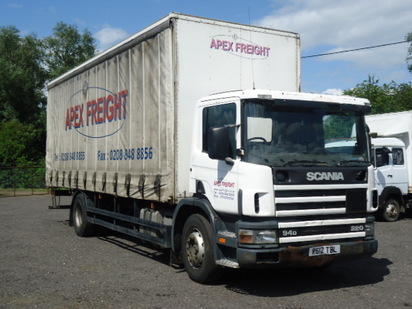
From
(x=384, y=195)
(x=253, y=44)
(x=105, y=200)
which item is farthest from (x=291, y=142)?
(x=384, y=195)

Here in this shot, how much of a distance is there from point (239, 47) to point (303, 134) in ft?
7.13

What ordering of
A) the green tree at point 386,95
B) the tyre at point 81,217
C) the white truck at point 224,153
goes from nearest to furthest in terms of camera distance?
the white truck at point 224,153
the tyre at point 81,217
the green tree at point 386,95

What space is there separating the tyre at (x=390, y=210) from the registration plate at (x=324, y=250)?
9.15 m

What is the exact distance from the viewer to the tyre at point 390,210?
1479 centimetres

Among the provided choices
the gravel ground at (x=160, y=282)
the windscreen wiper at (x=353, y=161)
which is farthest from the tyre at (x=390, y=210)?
the windscreen wiper at (x=353, y=161)

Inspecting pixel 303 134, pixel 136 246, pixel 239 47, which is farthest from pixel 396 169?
pixel 303 134

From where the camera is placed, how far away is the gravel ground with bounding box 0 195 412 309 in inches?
243

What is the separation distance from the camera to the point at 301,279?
744 cm

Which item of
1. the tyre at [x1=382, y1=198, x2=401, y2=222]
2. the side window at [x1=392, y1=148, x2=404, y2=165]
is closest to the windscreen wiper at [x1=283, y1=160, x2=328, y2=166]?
the tyre at [x1=382, y1=198, x2=401, y2=222]

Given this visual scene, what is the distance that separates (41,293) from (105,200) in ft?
13.5

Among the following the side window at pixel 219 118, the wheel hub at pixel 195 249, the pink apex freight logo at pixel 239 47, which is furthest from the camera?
the pink apex freight logo at pixel 239 47

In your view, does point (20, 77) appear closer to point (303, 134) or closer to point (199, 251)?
point (199, 251)

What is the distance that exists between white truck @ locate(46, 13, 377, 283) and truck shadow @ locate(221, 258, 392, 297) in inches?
25.0

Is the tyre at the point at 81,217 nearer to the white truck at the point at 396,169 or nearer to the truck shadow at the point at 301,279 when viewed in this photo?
the truck shadow at the point at 301,279
